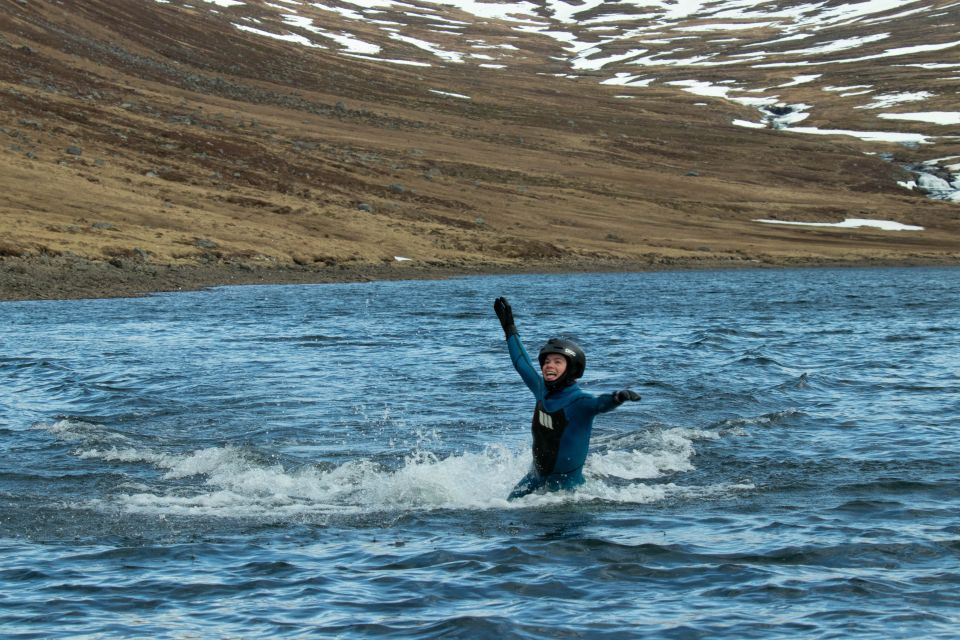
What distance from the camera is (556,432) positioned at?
13.0 m

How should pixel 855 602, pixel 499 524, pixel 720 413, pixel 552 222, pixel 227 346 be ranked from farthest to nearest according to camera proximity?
pixel 552 222, pixel 227 346, pixel 720 413, pixel 499 524, pixel 855 602

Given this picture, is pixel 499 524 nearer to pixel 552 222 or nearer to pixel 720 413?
pixel 720 413

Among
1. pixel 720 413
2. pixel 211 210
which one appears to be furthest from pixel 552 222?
pixel 720 413

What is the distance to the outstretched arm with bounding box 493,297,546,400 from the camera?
13.2m

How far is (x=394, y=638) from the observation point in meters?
8.45

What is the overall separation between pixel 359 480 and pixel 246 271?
141 feet

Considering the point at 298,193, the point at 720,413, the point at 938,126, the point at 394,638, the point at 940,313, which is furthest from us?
the point at 938,126

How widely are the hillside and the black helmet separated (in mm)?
34991

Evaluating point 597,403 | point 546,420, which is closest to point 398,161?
point 546,420

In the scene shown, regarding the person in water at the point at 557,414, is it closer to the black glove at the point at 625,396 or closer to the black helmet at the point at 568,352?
the black helmet at the point at 568,352

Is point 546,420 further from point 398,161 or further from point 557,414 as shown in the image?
point 398,161

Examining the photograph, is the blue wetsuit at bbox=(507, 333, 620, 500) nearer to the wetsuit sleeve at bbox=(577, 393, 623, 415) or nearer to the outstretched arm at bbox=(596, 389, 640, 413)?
the wetsuit sleeve at bbox=(577, 393, 623, 415)

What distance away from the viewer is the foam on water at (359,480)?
1304 centimetres

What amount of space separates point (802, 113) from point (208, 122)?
88.4 metres
